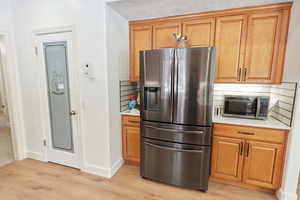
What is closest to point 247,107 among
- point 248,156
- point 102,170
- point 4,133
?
point 248,156

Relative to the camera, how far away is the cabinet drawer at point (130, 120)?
2361 mm

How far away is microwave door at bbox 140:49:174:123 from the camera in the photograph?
6.01 feet

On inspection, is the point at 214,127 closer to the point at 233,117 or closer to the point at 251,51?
the point at 233,117

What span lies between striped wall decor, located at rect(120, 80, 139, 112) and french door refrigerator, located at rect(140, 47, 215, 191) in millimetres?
607

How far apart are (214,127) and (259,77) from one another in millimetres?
909

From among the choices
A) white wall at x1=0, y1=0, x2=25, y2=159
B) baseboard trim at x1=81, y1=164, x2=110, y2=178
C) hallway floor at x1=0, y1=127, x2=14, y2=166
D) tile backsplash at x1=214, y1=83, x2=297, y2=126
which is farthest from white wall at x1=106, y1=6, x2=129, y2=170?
hallway floor at x1=0, y1=127, x2=14, y2=166

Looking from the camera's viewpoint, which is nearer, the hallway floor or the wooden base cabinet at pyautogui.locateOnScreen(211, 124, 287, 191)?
the wooden base cabinet at pyautogui.locateOnScreen(211, 124, 287, 191)

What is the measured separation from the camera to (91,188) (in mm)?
2053

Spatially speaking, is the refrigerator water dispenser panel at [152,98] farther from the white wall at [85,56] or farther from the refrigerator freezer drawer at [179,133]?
the white wall at [85,56]

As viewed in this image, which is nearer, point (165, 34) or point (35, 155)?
point (165, 34)

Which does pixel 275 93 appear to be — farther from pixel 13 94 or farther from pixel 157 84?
pixel 13 94

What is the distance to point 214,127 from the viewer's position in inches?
79.3

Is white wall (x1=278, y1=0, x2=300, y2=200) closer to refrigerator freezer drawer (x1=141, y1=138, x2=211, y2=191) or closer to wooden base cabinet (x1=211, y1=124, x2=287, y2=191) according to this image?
wooden base cabinet (x1=211, y1=124, x2=287, y2=191)

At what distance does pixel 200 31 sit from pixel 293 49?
1111mm
